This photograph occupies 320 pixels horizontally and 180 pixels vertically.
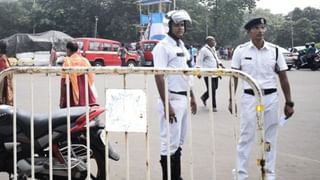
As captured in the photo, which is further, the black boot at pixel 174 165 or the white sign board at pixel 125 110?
the black boot at pixel 174 165

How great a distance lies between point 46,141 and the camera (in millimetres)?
3965

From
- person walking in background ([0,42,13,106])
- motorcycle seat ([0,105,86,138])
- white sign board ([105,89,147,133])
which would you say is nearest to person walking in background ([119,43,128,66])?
person walking in background ([0,42,13,106])

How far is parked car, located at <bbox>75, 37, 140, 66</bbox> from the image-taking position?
26.9 metres

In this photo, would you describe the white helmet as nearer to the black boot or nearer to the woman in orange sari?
the black boot

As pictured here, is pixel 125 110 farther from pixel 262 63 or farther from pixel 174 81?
pixel 262 63

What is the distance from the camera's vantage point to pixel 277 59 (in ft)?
14.1

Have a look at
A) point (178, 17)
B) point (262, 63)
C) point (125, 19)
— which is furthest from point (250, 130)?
point (125, 19)

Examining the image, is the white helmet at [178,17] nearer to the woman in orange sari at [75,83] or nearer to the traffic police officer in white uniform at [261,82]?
the traffic police officer in white uniform at [261,82]

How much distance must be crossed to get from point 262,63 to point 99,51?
23.8 metres

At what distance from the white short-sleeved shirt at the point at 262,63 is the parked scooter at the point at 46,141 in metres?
1.50

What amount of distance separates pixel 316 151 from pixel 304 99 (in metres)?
5.77

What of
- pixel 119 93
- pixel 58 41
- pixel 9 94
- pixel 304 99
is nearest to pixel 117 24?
pixel 58 41

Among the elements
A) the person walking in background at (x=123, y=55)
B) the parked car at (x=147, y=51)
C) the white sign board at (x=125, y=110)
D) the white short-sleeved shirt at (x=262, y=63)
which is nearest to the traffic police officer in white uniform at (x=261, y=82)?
the white short-sleeved shirt at (x=262, y=63)

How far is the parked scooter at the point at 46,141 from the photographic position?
391 centimetres
